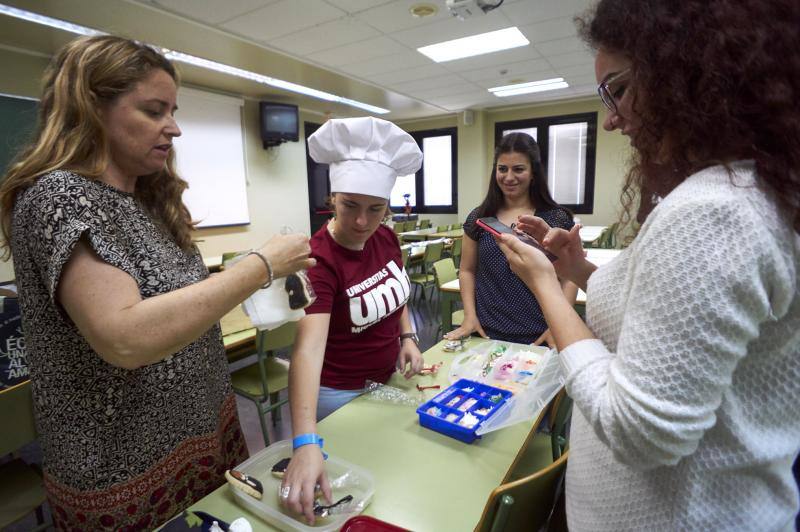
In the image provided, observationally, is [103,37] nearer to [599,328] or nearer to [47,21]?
[599,328]

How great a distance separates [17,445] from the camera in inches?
54.6

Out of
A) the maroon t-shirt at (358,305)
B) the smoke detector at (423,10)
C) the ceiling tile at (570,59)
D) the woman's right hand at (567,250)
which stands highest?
the ceiling tile at (570,59)

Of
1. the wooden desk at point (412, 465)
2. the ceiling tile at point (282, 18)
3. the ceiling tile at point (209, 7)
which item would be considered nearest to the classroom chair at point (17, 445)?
the wooden desk at point (412, 465)

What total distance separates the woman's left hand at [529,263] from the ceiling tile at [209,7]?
10.4 feet

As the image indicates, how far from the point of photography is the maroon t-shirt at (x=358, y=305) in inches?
47.6

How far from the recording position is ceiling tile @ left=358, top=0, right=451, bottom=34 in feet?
10.4

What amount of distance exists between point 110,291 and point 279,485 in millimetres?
524

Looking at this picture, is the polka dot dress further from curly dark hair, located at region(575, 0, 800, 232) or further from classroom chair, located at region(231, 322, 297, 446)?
curly dark hair, located at region(575, 0, 800, 232)

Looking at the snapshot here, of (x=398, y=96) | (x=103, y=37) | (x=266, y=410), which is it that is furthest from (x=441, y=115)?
(x=103, y=37)

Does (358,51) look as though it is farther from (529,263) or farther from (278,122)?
(529,263)

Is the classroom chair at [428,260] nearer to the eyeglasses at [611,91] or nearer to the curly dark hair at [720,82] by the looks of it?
the eyeglasses at [611,91]

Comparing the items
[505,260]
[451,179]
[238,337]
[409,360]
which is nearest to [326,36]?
[238,337]

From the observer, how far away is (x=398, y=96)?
6.27 metres

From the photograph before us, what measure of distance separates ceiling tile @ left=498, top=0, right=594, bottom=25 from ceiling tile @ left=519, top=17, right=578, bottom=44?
0.11 metres
